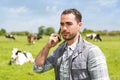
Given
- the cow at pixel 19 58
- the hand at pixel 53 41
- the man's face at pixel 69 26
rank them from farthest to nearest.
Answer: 1. the cow at pixel 19 58
2. the hand at pixel 53 41
3. the man's face at pixel 69 26

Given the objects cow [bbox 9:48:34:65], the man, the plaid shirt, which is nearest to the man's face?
the man

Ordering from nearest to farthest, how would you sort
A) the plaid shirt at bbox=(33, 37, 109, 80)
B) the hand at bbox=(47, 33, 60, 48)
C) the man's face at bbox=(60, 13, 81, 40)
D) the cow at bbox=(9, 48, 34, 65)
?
the plaid shirt at bbox=(33, 37, 109, 80), the man's face at bbox=(60, 13, 81, 40), the hand at bbox=(47, 33, 60, 48), the cow at bbox=(9, 48, 34, 65)

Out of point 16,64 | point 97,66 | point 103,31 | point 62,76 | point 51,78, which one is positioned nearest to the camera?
point 97,66

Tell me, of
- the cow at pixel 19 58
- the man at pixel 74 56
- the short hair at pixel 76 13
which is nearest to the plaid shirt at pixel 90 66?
the man at pixel 74 56

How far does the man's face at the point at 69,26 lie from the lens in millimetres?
5258

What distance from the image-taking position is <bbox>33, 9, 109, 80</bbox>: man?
505 cm

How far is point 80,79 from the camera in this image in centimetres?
510

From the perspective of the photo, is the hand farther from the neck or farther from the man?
the neck

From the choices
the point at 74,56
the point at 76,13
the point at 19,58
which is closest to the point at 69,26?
the point at 76,13

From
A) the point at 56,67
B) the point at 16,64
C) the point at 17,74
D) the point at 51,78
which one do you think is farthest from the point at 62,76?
the point at 16,64

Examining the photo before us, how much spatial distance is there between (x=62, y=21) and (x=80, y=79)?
3.20 ft

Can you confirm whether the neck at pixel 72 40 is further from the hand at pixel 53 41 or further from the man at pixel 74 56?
the hand at pixel 53 41

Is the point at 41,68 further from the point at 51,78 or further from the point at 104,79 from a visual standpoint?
the point at 51,78

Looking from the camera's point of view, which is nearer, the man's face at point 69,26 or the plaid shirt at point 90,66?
the plaid shirt at point 90,66
